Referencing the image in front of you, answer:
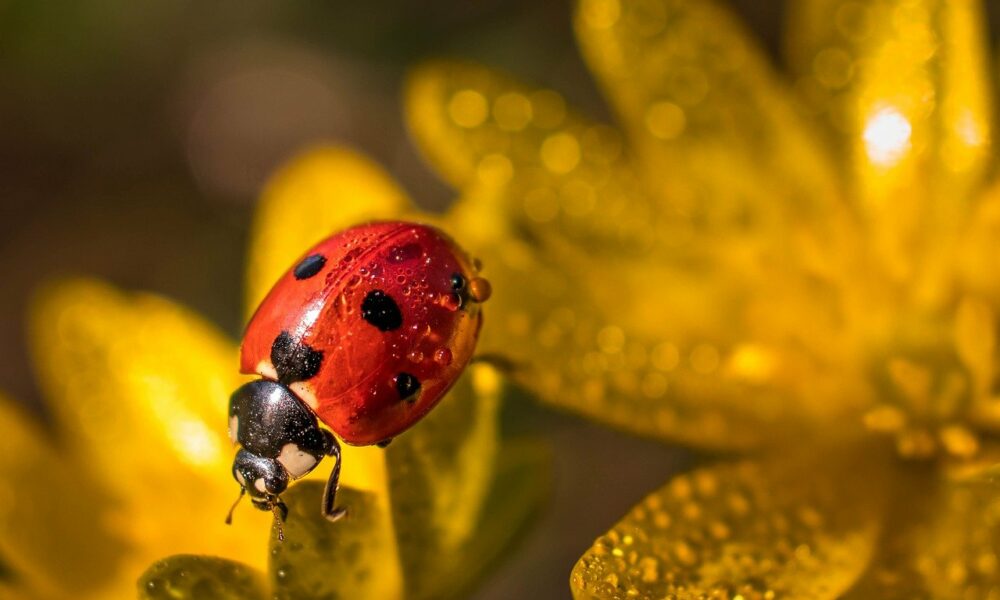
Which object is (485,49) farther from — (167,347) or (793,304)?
(793,304)

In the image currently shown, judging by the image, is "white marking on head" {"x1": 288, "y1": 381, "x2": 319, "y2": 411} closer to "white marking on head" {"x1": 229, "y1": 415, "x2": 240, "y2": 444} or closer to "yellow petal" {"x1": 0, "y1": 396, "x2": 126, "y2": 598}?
"white marking on head" {"x1": 229, "y1": 415, "x2": 240, "y2": 444}

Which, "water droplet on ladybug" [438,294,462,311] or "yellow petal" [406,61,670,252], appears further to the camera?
"yellow petal" [406,61,670,252]

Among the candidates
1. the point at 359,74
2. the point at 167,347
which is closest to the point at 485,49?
the point at 359,74

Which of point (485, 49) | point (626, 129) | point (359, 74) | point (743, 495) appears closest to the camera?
point (743, 495)

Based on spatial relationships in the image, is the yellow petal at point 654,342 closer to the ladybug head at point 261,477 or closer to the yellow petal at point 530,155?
the yellow petal at point 530,155

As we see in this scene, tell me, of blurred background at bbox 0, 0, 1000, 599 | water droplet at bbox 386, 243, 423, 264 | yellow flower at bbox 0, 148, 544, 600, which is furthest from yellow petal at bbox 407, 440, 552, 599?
blurred background at bbox 0, 0, 1000, 599

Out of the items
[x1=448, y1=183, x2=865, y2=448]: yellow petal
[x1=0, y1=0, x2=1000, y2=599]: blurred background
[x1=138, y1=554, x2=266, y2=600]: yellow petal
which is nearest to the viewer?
[x1=138, y1=554, x2=266, y2=600]: yellow petal

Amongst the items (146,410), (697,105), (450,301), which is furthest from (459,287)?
(146,410)
